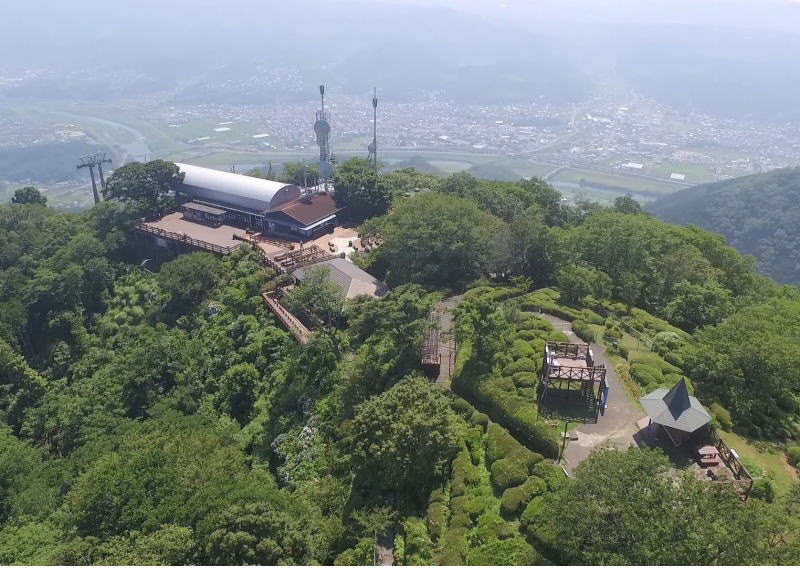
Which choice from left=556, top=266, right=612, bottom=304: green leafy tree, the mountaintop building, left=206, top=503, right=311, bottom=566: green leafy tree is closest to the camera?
left=206, top=503, right=311, bottom=566: green leafy tree

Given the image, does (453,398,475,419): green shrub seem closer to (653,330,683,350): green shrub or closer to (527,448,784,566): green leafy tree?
(527,448,784,566): green leafy tree

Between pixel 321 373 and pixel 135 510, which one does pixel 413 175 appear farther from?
pixel 135 510

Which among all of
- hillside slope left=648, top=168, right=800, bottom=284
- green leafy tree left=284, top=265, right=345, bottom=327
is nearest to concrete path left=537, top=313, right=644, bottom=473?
green leafy tree left=284, top=265, right=345, bottom=327

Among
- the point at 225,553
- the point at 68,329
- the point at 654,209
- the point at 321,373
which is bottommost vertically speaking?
the point at 654,209

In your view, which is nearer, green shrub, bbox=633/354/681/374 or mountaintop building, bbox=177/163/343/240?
green shrub, bbox=633/354/681/374

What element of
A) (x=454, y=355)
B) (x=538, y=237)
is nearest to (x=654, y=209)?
(x=538, y=237)

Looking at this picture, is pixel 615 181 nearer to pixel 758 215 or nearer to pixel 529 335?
pixel 758 215
